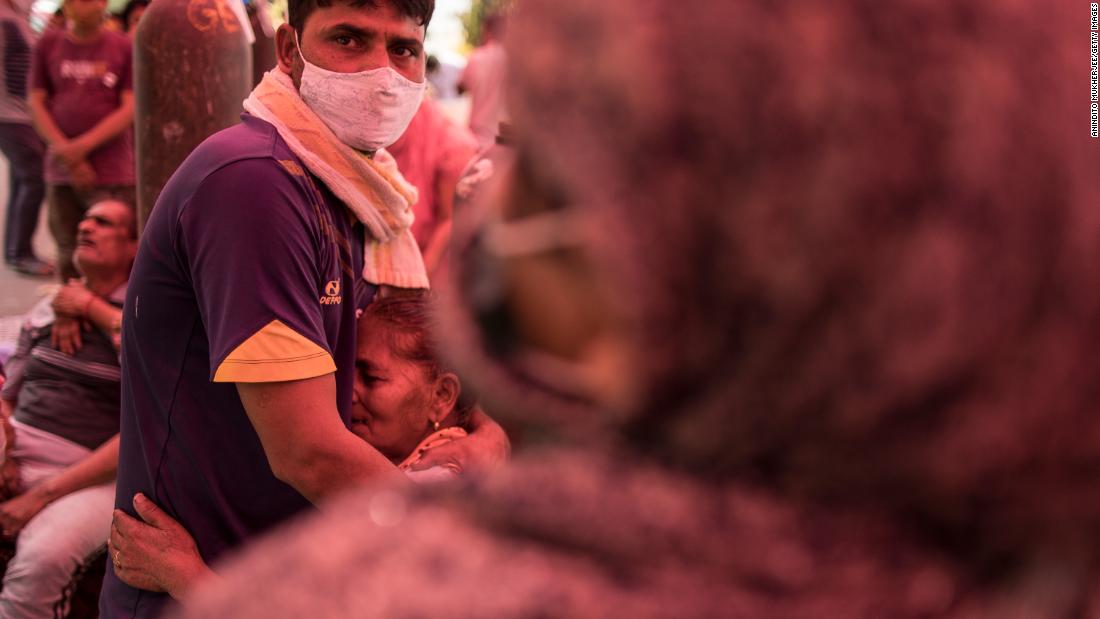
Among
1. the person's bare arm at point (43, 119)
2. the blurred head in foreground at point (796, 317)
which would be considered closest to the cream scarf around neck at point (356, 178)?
the blurred head in foreground at point (796, 317)

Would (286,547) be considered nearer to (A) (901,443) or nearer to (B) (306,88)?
(A) (901,443)

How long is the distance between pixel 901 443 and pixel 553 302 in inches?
9.3

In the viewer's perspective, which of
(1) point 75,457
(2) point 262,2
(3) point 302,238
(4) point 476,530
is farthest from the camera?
(2) point 262,2

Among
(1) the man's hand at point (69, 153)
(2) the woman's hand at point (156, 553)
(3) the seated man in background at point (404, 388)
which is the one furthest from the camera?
(1) the man's hand at point (69, 153)

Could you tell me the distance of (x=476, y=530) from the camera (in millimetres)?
778

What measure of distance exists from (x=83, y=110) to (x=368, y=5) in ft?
16.7

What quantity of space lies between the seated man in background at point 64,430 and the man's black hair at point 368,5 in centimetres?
165

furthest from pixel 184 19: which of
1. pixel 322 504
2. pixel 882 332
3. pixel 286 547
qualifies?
pixel 882 332

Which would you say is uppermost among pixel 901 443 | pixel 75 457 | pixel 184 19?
pixel 184 19

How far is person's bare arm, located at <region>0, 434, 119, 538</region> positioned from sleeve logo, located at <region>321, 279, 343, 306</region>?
162cm

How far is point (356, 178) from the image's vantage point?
2.18m

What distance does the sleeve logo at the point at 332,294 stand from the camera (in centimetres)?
200

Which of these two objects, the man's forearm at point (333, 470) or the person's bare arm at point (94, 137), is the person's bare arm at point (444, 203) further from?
the person's bare arm at point (94, 137)

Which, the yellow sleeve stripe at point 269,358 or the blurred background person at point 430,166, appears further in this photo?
the blurred background person at point 430,166
